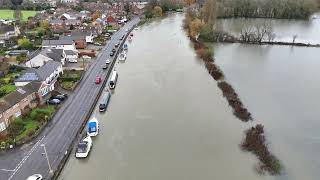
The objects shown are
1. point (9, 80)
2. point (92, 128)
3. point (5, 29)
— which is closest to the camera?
point (92, 128)

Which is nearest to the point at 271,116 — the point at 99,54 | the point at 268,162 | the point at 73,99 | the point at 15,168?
the point at 268,162

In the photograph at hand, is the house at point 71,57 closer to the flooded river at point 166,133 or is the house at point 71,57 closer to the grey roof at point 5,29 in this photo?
the flooded river at point 166,133

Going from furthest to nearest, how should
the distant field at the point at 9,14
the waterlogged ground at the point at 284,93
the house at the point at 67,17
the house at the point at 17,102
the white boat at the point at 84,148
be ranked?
1. the distant field at the point at 9,14
2. the house at the point at 67,17
3. the house at the point at 17,102
4. the waterlogged ground at the point at 284,93
5. the white boat at the point at 84,148

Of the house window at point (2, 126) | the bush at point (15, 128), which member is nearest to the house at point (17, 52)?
the bush at point (15, 128)

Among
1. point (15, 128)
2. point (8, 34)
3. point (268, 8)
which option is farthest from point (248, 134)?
point (268, 8)

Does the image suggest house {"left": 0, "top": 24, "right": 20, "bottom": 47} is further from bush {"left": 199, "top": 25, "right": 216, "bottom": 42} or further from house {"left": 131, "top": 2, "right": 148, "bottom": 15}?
house {"left": 131, "top": 2, "right": 148, "bottom": 15}

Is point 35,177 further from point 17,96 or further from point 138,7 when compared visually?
point 138,7
